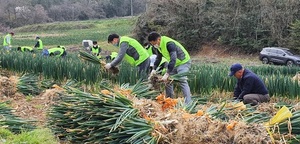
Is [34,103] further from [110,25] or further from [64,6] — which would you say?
[64,6]

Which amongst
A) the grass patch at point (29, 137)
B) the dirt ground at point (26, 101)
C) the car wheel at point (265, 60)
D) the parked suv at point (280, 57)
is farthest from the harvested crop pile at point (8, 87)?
the car wheel at point (265, 60)

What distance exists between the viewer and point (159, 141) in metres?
4.55

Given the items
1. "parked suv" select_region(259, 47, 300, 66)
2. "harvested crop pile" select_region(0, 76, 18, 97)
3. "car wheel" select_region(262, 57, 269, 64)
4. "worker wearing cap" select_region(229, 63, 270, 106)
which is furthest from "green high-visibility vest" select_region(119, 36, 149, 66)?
"car wheel" select_region(262, 57, 269, 64)

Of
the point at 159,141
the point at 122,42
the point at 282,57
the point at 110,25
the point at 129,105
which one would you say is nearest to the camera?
the point at 159,141

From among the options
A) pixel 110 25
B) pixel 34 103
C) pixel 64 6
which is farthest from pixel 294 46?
pixel 64 6

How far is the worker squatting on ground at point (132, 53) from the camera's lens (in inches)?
313

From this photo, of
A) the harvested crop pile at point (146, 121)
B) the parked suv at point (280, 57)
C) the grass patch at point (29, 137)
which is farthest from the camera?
the parked suv at point (280, 57)

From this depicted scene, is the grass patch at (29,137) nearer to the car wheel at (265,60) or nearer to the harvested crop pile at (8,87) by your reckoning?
the harvested crop pile at (8,87)

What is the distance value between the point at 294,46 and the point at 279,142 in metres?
23.8

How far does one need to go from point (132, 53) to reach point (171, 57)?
47.5 inches

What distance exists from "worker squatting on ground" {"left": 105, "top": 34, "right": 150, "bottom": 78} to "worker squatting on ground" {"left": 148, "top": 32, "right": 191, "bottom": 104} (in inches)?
17.5

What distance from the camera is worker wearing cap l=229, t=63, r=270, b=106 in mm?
6980

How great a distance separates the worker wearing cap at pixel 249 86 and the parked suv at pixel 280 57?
57.6ft

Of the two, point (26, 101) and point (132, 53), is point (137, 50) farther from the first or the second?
point (26, 101)
